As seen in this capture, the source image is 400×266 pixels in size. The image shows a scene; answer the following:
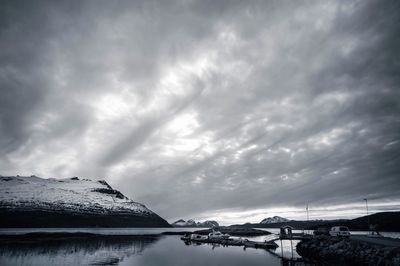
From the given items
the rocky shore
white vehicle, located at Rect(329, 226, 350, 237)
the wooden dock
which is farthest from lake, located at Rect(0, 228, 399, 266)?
white vehicle, located at Rect(329, 226, 350, 237)

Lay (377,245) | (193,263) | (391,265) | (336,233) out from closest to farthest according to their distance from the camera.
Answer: (391,265) < (377,245) < (193,263) < (336,233)

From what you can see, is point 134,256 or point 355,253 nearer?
point 355,253

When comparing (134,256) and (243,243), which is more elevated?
(134,256)

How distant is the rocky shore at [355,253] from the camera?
32.9 meters

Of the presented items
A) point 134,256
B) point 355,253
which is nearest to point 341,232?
point 355,253

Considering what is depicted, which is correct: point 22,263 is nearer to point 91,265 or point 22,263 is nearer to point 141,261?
point 91,265

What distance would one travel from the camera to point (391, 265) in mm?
30484

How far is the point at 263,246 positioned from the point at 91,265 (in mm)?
51129

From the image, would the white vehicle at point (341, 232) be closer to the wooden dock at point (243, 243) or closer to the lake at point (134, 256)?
the lake at point (134, 256)

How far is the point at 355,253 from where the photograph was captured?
41.1 meters

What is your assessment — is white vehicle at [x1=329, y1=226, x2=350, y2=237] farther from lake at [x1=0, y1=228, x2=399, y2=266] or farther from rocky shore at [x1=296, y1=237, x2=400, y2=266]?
lake at [x1=0, y1=228, x2=399, y2=266]

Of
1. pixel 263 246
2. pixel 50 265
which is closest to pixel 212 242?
pixel 263 246

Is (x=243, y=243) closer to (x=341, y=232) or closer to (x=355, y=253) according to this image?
(x=341, y=232)

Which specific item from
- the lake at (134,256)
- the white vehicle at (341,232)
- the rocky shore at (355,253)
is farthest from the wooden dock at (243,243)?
the rocky shore at (355,253)
